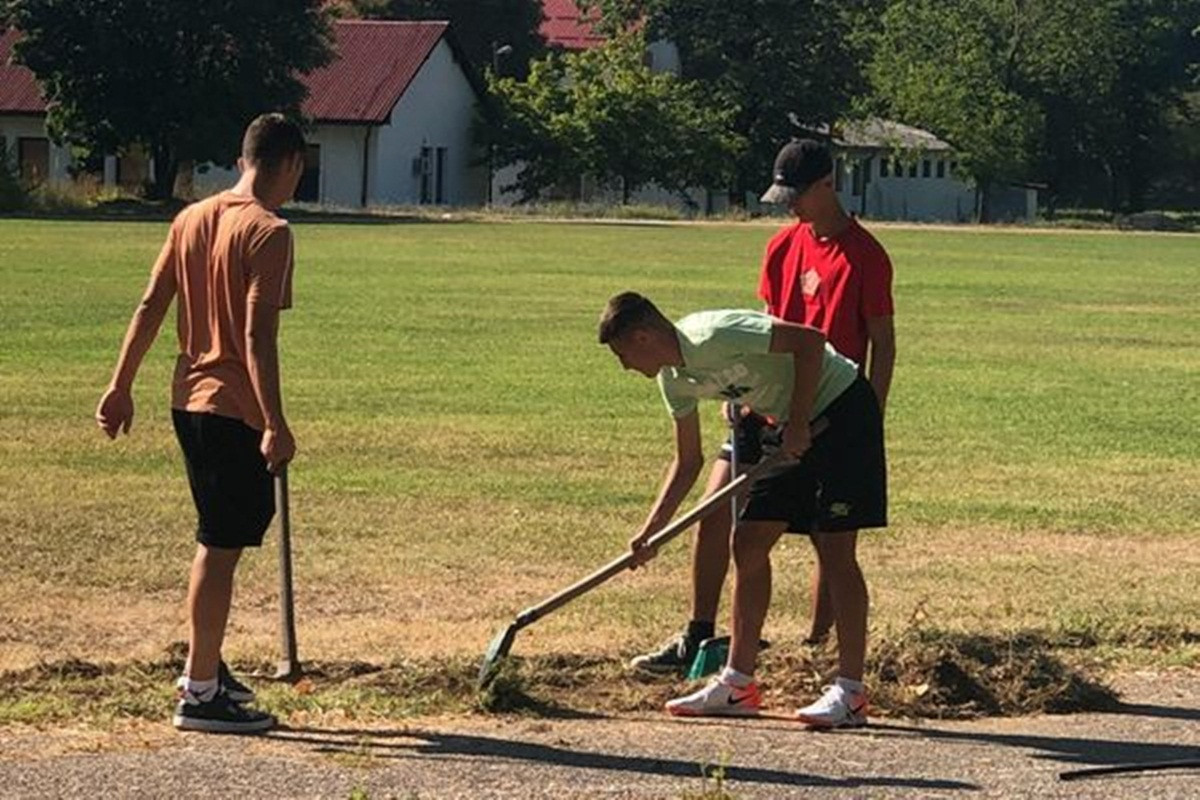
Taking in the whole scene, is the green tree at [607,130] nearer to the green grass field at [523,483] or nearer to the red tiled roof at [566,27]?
the red tiled roof at [566,27]

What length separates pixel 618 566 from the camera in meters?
7.54

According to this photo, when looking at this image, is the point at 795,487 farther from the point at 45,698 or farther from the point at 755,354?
the point at 45,698

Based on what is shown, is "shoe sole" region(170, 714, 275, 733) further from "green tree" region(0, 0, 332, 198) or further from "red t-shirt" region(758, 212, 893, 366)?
"green tree" region(0, 0, 332, 198)

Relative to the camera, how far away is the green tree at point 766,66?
8300 centimetres

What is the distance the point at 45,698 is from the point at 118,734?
0.67 m

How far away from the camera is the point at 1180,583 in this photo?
1091 centimetres

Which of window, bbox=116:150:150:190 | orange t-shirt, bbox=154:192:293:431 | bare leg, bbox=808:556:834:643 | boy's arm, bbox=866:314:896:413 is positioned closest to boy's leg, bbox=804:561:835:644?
bare leg, bbox=808:556:834:643

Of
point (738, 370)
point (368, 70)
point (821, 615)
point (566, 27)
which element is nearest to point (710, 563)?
point (821, 615)

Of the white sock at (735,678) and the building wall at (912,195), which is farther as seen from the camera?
the building wall at (912,195)

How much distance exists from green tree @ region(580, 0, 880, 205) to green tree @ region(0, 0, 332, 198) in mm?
20987

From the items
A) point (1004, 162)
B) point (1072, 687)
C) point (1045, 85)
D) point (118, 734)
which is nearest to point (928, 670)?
point (1072, 687)

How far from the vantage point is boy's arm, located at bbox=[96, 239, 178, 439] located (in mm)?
7426

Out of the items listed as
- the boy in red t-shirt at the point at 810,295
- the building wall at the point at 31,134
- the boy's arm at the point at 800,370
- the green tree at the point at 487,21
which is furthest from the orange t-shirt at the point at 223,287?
the green tree at the point at 487,21

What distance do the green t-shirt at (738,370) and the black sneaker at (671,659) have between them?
1081 millimetres
